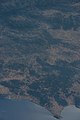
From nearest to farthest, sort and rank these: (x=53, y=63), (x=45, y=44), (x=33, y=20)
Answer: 1. (x=53, y=63)
2. (x=45, y=44)
3. (x=33, y=20)

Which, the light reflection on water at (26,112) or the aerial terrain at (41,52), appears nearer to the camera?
the light reflection on water at (26,112)

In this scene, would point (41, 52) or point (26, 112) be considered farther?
point (41, 52)

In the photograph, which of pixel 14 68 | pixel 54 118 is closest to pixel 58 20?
pixel 14 68

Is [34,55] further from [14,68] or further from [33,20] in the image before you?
[33,20]

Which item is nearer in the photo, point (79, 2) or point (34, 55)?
point (34, 55)

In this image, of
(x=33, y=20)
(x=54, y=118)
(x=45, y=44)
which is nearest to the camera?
(x=54, y=118)
